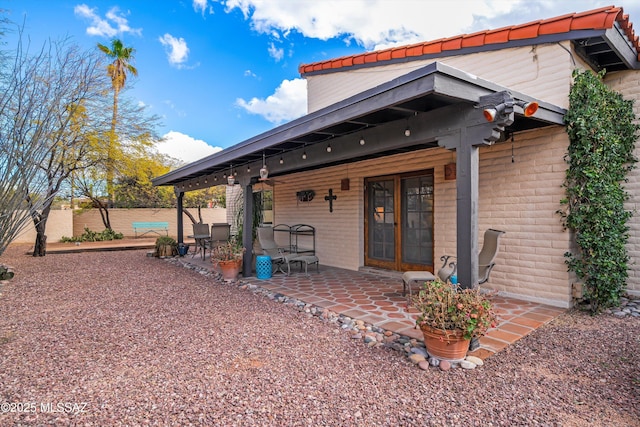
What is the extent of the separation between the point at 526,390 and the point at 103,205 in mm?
16118

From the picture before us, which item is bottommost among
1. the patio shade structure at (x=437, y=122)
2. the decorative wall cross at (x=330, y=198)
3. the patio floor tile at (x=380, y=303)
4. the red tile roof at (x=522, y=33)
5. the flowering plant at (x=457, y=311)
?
the patio floor tile at (x=380, y=303)

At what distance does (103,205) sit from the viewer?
1450cm

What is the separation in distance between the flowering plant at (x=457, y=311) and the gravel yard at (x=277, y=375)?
0.34 metres

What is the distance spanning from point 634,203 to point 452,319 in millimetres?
3571

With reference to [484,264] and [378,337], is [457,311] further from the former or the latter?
[484,264]

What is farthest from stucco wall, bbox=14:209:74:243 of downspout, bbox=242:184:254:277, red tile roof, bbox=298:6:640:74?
red tile roof, bbox=298:6:640:74

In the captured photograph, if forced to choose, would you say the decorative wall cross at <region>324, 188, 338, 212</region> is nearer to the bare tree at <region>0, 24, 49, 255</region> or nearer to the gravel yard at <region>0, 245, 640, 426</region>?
the gravel yard at <region>0, 245, 640, 426</region>

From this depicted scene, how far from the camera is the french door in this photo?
5824 mm

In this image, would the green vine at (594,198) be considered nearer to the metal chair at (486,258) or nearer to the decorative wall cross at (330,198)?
the metal chair at (486,258)

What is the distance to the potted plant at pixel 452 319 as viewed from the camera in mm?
2656

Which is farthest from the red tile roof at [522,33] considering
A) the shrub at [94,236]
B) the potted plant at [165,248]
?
A: the shrub at [94,236]

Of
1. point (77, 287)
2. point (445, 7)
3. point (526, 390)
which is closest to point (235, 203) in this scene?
point (77, 287)

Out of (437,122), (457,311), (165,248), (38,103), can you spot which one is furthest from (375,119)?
(165,248)

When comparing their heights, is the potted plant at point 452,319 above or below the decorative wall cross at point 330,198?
below
